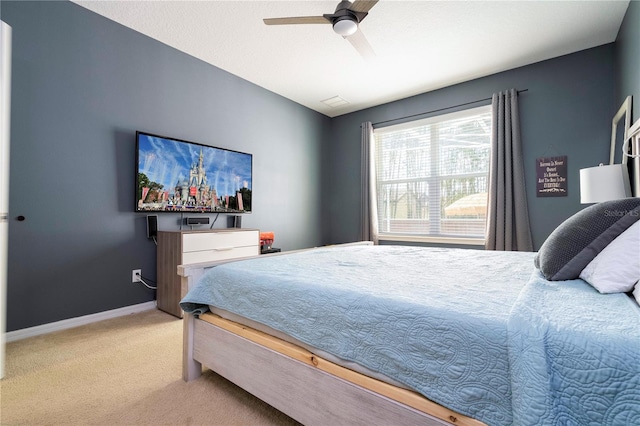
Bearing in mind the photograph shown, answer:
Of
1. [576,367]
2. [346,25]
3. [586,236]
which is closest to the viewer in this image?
[576,367]

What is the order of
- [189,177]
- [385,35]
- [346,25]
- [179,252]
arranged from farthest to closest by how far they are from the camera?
[189,177] → [385,35] → [179,252] → [346,25]

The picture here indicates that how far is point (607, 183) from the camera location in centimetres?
203

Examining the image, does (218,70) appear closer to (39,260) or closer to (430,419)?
(39,260)

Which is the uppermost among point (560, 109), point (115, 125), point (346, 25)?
point (346, 25)

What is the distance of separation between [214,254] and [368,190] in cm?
245

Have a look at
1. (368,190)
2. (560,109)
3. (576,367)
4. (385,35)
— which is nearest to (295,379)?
(576,367)

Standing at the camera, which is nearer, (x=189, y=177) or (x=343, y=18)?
(x=343, y=18)

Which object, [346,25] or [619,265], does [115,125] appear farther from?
[619,265]

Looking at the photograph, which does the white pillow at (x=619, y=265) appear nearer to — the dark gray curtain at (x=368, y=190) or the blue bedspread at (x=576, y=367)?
the blue bedspread at (x=576, y=367)

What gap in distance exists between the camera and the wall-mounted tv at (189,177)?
8.96ft

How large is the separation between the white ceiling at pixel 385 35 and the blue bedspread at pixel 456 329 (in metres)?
2.21

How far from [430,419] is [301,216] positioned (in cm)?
378

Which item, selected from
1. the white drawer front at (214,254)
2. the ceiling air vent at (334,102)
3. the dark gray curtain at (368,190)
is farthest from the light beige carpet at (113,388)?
the ceiling air vent at (334,102)

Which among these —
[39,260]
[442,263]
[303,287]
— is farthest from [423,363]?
[39,260]
